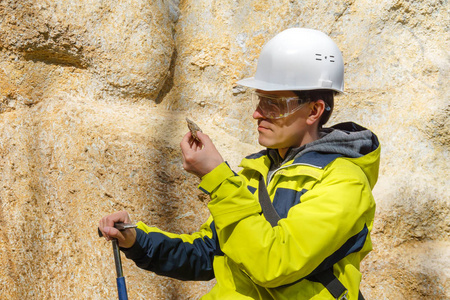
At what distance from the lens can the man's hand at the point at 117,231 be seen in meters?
1.73

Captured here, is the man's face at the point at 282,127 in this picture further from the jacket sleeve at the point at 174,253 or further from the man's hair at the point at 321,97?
the jacket sleeve at the point at 174,253

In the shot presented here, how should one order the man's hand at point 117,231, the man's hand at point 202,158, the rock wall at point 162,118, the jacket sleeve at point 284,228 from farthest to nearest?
1. the rock wall at point 162,118
2. the man's hand at point 117,231
3. the man's hand at point 202,158
4. the jacket sleeve at point 284,228

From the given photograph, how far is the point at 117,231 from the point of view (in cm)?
172

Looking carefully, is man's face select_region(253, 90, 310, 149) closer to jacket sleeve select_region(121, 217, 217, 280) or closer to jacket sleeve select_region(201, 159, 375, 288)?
jacket sleeve select_region(201, 159, 375, 288)

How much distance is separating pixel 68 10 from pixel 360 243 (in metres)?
2.02

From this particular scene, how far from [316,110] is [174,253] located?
754 mm

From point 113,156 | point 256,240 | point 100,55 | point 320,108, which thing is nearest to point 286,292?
point 256,240

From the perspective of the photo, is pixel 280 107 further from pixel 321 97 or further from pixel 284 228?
pixel 284 228

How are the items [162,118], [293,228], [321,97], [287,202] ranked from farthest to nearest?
[162,118], [321,97], [287,202], [293,228]

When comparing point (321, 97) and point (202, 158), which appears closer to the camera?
point (202, 158)

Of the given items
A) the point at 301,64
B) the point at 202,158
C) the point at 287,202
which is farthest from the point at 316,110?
the point at 202,158

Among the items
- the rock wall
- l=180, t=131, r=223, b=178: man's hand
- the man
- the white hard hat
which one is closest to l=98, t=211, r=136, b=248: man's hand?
the man

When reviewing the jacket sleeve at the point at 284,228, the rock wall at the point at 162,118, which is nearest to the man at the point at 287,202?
the jacket sleeve at the point at 284,228

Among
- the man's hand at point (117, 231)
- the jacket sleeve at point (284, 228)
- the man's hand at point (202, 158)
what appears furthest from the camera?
the man's hand at point (117, 231)
